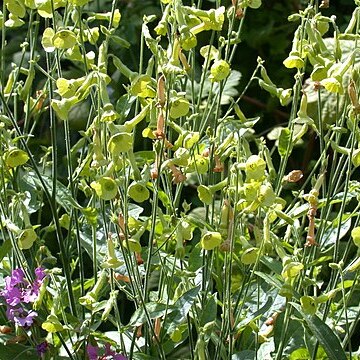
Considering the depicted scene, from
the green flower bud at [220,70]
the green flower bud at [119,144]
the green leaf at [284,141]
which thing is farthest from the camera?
the green leaf at [284,141]

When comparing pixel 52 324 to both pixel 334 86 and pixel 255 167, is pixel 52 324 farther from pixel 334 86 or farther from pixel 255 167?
pixel 334 86

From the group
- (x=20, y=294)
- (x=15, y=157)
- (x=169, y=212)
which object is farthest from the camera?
(x=169, y=212)

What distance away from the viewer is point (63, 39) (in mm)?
1010

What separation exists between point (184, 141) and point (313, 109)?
2.89ft

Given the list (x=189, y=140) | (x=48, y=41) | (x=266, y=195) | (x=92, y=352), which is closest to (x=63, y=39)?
(x=48, y=41)

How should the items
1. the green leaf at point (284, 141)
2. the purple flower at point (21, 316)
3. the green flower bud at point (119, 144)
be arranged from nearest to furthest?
the green flower bud at point (119, 144), the purple flower at point (21, 316), the green leaf at point (284, 141)

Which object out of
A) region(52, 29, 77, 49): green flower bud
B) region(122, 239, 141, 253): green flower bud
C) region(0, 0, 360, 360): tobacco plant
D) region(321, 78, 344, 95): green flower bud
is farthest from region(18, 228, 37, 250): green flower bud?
region(321, 78, 344, 95): green flower bud

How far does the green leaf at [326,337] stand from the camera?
3.33ft

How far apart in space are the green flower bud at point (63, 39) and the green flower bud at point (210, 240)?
0.26 meters

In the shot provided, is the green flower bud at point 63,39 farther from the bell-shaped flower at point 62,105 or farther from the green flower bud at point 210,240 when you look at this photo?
the green flower bud at point 210,240

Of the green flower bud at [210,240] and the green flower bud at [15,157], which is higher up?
the green flower bud at [15,157]

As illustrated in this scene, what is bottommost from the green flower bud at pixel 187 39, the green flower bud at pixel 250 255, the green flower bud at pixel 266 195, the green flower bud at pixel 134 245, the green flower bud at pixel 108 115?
Answer: the green flower bud at pixel 250 255

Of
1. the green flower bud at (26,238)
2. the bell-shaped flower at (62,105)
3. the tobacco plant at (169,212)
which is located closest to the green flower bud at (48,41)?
the tobacco plant at (169,212)

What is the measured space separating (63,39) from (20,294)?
34 centimetres
